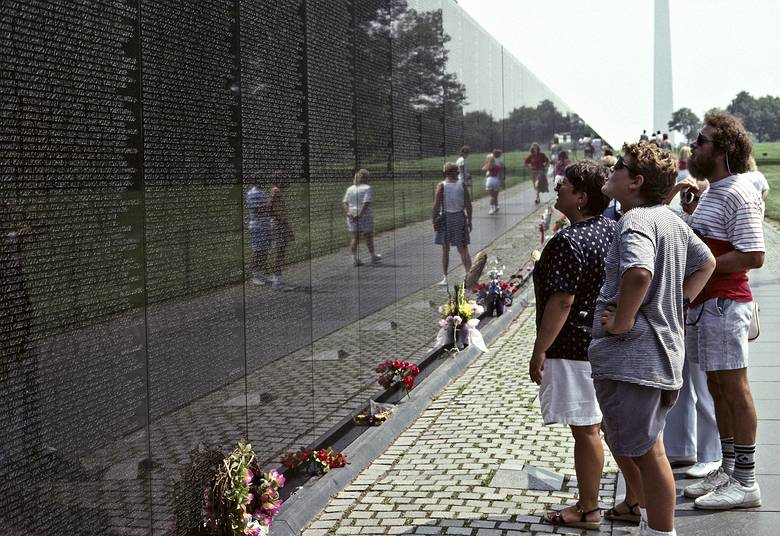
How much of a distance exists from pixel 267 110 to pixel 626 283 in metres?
2.47

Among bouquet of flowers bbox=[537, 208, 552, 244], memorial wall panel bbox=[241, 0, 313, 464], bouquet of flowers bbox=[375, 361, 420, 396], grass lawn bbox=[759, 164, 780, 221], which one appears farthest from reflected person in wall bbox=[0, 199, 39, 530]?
grass lawn bbox=[759, 164, 780, 221]

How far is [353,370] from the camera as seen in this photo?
7.53 m

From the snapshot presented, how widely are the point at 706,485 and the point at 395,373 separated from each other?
286 cm

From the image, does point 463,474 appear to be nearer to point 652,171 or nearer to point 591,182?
point 591,182

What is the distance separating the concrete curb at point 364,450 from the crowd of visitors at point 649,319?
4.21 ft

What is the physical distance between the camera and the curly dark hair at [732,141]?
5.47 meters

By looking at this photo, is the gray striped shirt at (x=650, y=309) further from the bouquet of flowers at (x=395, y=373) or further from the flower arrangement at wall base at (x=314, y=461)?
the bouquet of flowers at (x=395, y=373)

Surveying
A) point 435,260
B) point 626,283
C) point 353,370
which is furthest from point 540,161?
point 626,283

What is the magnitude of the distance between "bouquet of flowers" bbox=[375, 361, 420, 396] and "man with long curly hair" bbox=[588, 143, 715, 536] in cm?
360

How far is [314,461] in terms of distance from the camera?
6125 millimetres

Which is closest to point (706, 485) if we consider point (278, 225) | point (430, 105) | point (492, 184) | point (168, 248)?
point (278, 225)

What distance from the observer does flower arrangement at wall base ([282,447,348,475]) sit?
19.7ft

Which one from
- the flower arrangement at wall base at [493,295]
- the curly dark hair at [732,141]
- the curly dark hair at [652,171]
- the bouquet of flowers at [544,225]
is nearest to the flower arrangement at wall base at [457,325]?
the flower arrangement at wall base at [493,295]

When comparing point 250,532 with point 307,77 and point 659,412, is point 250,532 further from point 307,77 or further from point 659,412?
point 307,77
